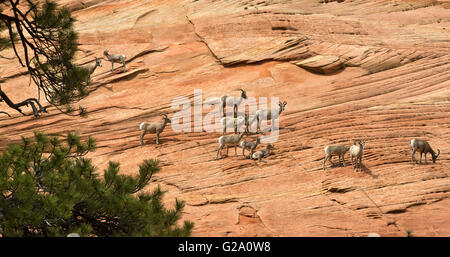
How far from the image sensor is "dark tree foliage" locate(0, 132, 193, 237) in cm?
833

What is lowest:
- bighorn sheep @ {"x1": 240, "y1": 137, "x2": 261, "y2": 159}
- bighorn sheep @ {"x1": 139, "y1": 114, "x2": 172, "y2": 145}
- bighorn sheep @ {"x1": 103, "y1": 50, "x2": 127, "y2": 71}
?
bighorn sheep @ {"x1": 240, "y1": 137, "x2": 261, "y2": 159}

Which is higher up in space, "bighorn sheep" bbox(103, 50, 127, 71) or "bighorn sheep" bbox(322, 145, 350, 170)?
"bighorn sheep" bbox(103, 50, 127, 71)

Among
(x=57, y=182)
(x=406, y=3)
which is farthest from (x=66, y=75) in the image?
(x=406, y=3)

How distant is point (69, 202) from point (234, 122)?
867 centimetres

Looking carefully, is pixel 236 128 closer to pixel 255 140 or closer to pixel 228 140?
pixel 255 140

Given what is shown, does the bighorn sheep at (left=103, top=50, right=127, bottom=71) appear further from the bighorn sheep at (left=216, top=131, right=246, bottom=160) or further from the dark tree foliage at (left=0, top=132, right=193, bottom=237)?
the dark tree foliage at (left=0, top=132, right=193, bottom=237)

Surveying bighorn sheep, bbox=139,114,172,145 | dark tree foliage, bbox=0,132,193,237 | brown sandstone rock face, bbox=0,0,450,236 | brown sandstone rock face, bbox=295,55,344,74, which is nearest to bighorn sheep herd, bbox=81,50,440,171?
bighorn sheep, bbox=139,114,172,145

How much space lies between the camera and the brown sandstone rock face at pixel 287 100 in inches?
520

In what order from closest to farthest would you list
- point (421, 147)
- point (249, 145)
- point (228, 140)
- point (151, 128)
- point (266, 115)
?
1. point (421, 147)
2. point (249, 145)
3. point (228, 140)
4. point (151, 128)
5. point (266, 115)

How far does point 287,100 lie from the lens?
17734 mm

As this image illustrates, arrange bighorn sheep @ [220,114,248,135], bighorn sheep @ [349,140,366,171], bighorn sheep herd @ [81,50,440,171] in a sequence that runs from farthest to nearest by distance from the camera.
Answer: bighorn sheep @ [220,114,248,135], bighorn sheep herd @ [81,50,440,171], bighorn sheep @ [349,140,366,171]

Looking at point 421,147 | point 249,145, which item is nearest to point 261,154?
point 249,145

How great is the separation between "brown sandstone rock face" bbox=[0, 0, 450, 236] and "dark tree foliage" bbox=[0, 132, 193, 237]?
3.40m
